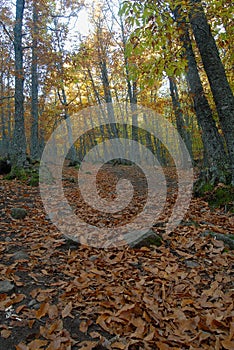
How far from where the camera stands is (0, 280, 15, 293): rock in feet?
10.1

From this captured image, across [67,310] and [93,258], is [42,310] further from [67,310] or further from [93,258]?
[93,258]

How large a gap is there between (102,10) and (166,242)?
71.6 feet

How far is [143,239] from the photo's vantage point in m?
4.45

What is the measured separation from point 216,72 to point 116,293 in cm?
457

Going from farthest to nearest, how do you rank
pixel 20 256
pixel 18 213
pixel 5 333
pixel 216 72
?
pixel 18 213 < pixel 216 72 < pixel 20 256 < pixel 5 333

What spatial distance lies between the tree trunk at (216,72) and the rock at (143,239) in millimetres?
2458

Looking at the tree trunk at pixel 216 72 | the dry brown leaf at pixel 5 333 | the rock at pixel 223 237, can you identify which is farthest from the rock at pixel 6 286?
the tree trunk at pixel 216 72

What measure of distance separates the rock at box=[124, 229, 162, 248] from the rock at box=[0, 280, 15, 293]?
6.32 ft

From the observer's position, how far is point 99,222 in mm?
5605

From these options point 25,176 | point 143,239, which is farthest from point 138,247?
point 25,176

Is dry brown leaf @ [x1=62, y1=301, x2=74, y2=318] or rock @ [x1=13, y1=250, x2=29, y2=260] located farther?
rock @ [x1=13, y1=250, x2=29, y2=260]

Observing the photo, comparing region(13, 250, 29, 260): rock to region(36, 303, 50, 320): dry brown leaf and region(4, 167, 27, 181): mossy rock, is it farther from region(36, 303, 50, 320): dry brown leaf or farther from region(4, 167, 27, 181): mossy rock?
region(4, 167, 27, 181): mossy rock

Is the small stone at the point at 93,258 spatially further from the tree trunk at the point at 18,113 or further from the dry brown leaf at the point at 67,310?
the tree trunk at the point at 18,113

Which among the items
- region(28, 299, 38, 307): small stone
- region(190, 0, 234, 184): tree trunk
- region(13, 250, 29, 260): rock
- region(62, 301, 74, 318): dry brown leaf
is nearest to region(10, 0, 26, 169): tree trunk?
region(13, 250, 29, 260): rock
